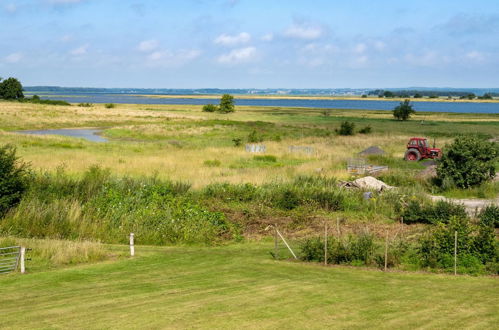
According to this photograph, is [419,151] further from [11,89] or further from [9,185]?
[11,89]

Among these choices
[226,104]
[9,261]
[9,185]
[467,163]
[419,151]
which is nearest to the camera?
[9,261]

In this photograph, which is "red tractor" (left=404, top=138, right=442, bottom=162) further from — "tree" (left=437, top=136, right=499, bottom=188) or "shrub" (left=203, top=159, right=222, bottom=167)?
"shrub" (left=203, top=159, right=222, bottom=167)

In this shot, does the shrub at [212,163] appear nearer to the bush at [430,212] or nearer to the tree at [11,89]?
the bush at [430,212]

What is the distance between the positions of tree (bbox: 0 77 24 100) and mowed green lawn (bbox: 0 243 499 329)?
169m

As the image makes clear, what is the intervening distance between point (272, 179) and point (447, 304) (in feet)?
82.8

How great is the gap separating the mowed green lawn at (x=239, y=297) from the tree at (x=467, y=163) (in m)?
20.2

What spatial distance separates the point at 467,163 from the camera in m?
35.9

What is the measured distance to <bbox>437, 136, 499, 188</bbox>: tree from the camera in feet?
119

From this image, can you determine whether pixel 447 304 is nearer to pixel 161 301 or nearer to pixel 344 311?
pixel 344 311

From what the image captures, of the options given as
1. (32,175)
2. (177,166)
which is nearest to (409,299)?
(32,175)

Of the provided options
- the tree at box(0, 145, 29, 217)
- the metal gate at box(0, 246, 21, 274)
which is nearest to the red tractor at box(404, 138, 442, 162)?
the tree at box(0, 145, 29, 217)

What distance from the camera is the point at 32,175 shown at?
31531mm

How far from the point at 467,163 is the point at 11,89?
536 feet

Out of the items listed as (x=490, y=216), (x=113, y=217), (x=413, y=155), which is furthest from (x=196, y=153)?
(x=490, y=216)
